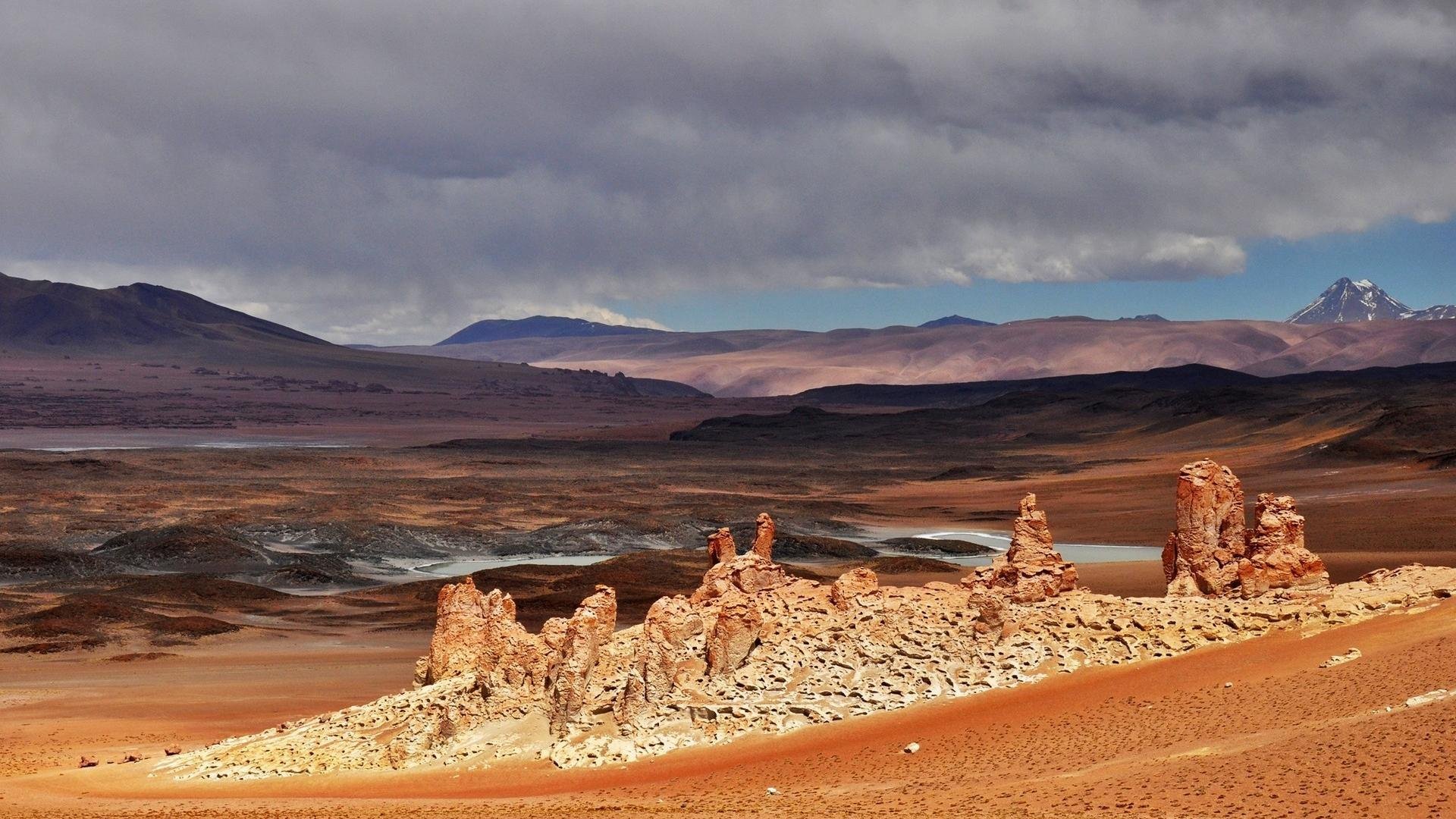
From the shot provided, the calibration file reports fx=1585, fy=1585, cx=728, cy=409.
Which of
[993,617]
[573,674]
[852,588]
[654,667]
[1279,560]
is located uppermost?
[1279,560]

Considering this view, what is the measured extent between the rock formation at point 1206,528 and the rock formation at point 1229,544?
13mm

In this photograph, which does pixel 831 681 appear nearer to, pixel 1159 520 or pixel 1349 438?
pixel 1159 520

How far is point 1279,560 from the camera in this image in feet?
89.1

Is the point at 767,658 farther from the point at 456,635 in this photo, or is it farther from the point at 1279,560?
the point at 1279,560

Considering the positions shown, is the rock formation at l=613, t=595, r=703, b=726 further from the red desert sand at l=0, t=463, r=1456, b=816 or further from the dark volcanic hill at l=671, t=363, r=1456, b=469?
the dark volcanic hill at l=671, t=363, r=1456, b=469

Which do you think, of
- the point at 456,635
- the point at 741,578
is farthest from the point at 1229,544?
the point at 456,635

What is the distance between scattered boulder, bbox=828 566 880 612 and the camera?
2669 cm

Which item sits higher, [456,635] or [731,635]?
[731,635]

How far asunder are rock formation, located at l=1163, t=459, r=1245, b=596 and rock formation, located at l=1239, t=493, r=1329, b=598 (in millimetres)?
419

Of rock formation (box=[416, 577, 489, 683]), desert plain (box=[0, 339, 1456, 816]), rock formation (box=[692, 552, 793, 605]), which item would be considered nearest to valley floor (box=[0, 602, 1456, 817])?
desert plain (box=[0, 339, 1456, 816])

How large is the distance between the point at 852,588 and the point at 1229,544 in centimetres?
691

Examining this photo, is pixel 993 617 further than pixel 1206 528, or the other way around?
pixel 1206 528

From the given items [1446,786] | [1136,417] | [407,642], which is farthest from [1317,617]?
[1136,417]

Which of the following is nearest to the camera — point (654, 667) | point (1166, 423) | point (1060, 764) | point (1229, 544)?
point (1060, 764)
